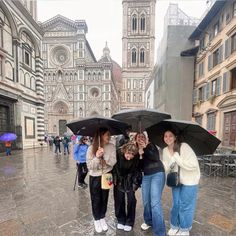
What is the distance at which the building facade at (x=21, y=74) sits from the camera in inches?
534

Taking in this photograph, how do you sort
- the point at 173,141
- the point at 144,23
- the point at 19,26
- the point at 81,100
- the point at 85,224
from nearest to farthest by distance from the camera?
the point at 173,141 < the point at 85,224 < the point at 19,26 < the point at 81,100 < the point at 144,23

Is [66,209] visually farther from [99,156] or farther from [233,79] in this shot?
[233,79]

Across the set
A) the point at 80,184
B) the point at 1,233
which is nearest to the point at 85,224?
the point at 1,233

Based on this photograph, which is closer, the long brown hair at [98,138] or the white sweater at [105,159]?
the white sweater at [105,159]

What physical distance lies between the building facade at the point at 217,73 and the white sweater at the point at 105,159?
35.9ft

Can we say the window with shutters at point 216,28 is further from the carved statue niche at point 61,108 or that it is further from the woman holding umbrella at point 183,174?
the carved statue niche at point 61,108

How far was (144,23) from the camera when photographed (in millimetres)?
52906

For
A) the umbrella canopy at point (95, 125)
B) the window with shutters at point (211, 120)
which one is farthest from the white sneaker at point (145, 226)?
the window with shutters at point (211, 120)

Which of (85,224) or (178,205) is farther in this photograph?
(85,224)

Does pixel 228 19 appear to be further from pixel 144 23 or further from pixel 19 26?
pixel 144 23

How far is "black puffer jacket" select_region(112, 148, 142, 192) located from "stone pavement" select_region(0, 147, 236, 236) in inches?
35.0

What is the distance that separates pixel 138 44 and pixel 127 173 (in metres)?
55.4

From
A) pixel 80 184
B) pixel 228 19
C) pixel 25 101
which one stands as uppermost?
pixel 228 19

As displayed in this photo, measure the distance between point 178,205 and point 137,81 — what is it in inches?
2043
